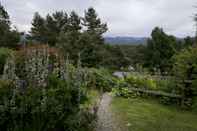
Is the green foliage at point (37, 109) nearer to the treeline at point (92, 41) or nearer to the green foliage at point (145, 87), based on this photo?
the green foliage at point (145, 87)

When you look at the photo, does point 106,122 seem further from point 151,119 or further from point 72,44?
point 72,44

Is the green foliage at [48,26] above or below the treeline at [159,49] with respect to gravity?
above

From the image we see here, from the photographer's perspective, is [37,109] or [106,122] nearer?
[37,109]

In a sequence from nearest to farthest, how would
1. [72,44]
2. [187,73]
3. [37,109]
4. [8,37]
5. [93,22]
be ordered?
[37,109], [187,73], [72,44], [8,37], [93,22]

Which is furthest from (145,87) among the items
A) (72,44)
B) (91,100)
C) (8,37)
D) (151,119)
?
(8,37)

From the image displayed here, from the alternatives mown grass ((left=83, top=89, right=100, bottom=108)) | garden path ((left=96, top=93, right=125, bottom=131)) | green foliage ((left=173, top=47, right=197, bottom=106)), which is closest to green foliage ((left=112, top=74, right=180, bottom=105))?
green foliage ((left=173, top=47, right=197, bottom=106))

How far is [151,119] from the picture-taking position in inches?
267

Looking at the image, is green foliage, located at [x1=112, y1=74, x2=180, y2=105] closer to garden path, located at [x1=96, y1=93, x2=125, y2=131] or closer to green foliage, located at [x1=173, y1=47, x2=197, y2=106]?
green foliage, located at [x1=173, y1=47, x2=197, y2=106]

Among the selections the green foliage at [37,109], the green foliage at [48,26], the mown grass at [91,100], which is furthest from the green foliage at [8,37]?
the green foliage at [37,109]

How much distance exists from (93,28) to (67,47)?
46.7ft

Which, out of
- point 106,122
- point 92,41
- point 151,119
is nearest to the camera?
point 106,122

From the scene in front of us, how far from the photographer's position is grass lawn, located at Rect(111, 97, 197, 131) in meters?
5.97

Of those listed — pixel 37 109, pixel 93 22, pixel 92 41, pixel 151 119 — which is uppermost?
pixel 93 22

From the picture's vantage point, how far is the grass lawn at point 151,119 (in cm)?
597
